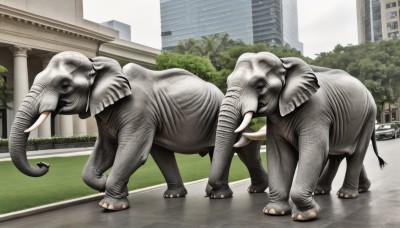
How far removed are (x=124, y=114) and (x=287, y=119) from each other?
2336 millimetres

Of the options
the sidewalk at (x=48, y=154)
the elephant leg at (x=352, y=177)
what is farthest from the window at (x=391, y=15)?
the elephant leg at (x=352, y=177)

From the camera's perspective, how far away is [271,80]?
5.45 m

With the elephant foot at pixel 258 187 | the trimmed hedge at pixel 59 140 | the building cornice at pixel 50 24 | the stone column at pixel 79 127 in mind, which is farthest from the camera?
the stone column at pixel 79 127

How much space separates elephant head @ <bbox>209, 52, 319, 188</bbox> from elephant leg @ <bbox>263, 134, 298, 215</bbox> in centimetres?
30

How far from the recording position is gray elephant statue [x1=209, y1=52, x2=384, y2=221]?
528 cm

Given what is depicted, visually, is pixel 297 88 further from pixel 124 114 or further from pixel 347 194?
pixel 124 114

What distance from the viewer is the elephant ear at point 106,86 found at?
20.4 feet

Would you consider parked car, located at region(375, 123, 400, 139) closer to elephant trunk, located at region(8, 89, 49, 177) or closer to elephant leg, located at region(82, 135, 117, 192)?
elephant leg, located at region(82, 135, 117, 192)

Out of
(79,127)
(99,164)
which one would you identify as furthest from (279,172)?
(79,127)

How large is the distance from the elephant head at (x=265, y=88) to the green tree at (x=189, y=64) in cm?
2975

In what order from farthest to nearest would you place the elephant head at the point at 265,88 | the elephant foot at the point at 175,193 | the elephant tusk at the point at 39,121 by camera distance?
the elephant foot at the point at 175,193
the elephant tusk at the point at 39,121
the elephant head at the point at 265,88

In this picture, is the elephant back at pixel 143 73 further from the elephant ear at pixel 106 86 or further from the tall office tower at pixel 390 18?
the tall office tower at pixel 390 18

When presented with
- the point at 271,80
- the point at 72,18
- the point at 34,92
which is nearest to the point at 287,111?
the point at 271,80

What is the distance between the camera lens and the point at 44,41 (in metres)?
32.9
